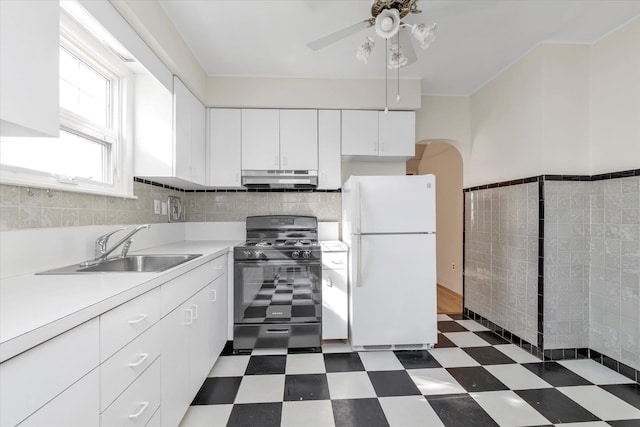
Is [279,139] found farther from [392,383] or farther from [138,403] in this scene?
[138,403]

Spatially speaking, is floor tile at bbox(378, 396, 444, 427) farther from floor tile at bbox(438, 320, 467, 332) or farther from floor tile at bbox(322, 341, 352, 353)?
floor tile at bbox(438, 320, 467, 332)

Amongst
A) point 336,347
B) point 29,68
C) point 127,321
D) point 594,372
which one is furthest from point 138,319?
point 594,372

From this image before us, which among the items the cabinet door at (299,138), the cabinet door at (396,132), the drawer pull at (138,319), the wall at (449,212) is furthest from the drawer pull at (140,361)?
Result: the wall at (449,212)

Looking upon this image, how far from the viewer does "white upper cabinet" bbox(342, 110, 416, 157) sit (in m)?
3.21

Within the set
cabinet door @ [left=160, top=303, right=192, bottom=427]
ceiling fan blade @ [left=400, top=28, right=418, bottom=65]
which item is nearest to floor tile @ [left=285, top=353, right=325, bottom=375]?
cabinet door @ [left=160, top=303, right=192, bottom=427]

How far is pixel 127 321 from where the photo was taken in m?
1.14

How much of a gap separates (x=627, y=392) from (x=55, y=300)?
312 cm

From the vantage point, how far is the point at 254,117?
3.16 meters

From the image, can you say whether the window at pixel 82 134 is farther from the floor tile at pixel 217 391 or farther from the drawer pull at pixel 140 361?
the floor tile at pixel 217 391

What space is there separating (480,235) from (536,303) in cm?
93

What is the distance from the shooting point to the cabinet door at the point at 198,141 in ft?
9.14

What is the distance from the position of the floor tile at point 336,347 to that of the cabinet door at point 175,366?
1232 millimetres

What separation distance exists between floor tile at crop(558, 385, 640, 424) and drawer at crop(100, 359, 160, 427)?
93.5 inches

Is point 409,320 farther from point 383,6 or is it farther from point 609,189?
point 383,6
